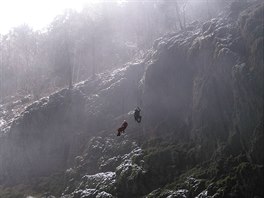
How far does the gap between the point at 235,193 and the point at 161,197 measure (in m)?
5.76

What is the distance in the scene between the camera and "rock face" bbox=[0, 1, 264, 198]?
27.9 metres

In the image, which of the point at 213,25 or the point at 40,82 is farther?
the point at 40,82

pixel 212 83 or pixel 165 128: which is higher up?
pixel 212 83

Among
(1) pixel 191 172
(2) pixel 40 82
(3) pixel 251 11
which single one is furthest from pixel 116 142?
(2) pixel 40 82

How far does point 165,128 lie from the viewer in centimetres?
3644

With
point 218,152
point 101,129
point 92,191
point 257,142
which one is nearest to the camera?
point 257,142

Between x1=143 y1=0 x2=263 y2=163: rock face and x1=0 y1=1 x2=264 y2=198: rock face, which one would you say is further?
x1=143 y1=0 x2=263 y2=163: rock face

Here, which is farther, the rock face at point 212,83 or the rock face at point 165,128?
the rock face at point 212,83

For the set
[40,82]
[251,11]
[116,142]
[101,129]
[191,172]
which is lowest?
[191,172]

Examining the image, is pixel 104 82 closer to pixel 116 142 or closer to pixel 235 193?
pixel 116 142

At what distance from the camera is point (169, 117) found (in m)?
37.3

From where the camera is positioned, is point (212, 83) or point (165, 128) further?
point (165, 128)

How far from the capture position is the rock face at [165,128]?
27.9 meters

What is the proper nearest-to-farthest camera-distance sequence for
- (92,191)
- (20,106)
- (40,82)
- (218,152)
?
(218,152)
(92,191)
(20,106)
(40,82)
